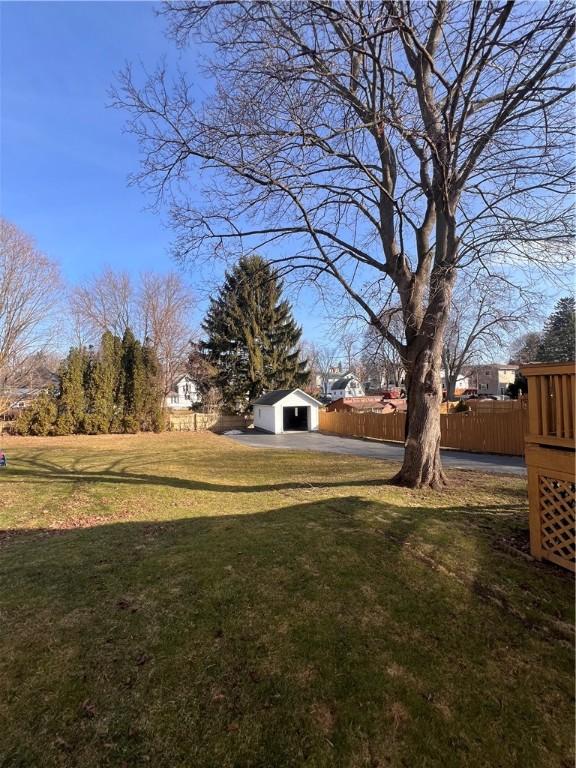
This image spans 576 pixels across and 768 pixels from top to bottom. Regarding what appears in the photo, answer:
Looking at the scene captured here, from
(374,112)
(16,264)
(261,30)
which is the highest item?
(16,264)

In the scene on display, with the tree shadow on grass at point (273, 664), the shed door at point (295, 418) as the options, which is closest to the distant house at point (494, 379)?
the shed door at point (295, 418)

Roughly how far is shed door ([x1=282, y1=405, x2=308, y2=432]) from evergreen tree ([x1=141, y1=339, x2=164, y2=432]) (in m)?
8.79

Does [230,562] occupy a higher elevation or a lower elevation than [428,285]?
lower

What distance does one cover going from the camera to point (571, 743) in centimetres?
200

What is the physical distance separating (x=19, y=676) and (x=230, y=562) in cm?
195

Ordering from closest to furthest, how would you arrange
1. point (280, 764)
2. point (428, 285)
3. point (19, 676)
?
point (280, 764) → point (19, 676) → point (428, 285)

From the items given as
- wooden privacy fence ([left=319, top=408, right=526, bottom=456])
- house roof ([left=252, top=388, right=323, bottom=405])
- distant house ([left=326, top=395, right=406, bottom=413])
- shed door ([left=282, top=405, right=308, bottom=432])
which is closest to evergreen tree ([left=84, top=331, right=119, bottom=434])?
house roof ([left=252, top=388, right=323, bottom=405])

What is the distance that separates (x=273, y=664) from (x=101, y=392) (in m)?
26.5

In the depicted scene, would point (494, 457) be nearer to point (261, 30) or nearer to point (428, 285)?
point (428, 285)

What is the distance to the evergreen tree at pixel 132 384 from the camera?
27219 millimetres

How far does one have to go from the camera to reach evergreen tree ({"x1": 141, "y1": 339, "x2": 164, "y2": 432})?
28188 millimetres

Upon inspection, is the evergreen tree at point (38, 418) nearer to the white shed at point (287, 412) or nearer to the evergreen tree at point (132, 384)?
the evergreen tree at point (132, 384)

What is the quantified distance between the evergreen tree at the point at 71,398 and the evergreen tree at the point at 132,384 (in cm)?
280

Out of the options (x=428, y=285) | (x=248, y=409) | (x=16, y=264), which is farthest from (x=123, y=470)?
(x=248, y=409)
